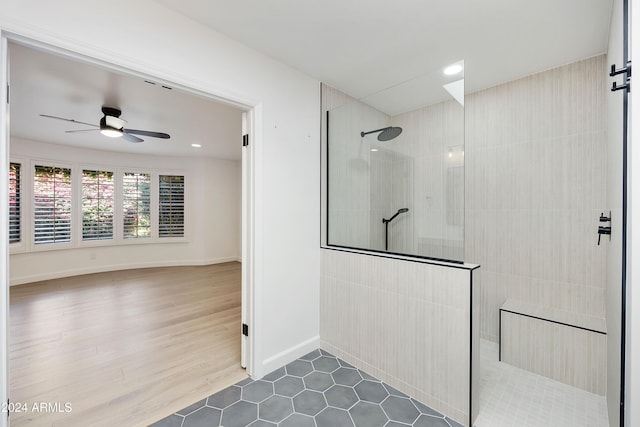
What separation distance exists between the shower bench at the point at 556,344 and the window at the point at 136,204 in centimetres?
673

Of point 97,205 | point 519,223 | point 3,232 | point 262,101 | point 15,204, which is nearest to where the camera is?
point 3,232

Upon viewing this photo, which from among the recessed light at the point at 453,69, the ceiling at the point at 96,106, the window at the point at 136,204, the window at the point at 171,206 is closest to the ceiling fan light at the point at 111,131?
the ceiling at the point at 96,106

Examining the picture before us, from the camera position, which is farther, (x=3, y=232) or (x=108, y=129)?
(x=108, y=129)

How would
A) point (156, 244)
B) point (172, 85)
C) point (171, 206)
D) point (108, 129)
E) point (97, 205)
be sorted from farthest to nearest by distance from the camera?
point (171, 206)
point (156, 244)
point (97, 205)
point (108, 129)
point (172, 85)

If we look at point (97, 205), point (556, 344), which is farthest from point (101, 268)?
point (556, 344)

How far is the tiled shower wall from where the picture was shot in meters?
2.19

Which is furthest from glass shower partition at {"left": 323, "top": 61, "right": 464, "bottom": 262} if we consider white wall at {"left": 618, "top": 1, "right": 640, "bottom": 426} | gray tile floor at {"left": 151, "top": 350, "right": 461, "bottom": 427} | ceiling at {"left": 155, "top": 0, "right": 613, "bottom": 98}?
gray tile floor at {"left": 151, "top": 350, "right": 461, "bottom": 427}

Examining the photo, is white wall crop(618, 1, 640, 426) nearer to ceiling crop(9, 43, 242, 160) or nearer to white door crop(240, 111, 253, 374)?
white door crop(240, 111, 253, 374)

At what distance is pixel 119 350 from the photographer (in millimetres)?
2604

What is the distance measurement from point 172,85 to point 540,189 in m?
2.95

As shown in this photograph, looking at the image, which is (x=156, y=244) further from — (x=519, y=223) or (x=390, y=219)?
(x=519, y=223)

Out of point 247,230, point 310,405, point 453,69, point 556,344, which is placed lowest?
point 310,405

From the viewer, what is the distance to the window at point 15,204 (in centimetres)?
485

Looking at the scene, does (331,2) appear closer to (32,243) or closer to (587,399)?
(587,399)
